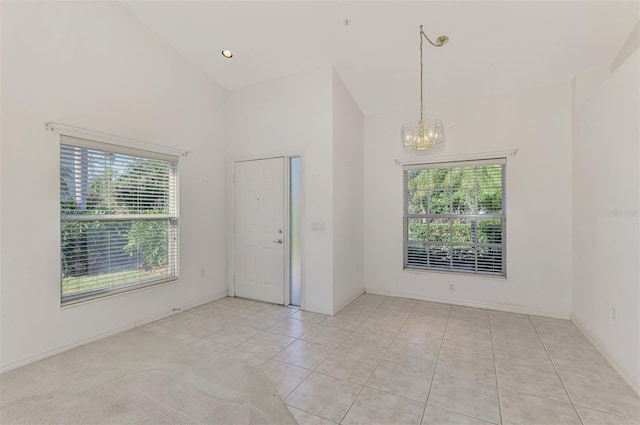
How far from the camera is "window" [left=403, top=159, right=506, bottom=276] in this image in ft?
13.3

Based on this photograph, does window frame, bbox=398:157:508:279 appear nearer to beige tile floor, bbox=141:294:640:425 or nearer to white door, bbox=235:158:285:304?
beige tile floor, bbox=141:294:640:425

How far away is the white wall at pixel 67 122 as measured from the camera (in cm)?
250

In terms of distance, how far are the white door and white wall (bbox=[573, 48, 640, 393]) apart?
11.7ft

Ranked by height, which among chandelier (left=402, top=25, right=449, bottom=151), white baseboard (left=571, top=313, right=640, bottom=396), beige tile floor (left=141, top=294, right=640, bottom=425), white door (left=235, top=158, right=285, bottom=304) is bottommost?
beige tile floor (left=141, top=294, right=640, bottom=425)

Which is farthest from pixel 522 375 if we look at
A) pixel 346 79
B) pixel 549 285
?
pixel 346 79

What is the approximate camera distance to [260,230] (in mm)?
4387

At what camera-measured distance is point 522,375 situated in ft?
7.82

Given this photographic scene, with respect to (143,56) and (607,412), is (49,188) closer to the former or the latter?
(143,56)

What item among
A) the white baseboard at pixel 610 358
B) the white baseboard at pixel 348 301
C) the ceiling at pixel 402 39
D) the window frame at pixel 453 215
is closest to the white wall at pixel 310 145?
the white baseboard at pixel 348 301

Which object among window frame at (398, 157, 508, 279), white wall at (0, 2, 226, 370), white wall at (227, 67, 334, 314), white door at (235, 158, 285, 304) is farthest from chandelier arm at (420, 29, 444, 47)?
white wall at (0, 2, 226, 370)

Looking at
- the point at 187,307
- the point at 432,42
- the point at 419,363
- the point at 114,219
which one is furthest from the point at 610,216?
the point at 114,219

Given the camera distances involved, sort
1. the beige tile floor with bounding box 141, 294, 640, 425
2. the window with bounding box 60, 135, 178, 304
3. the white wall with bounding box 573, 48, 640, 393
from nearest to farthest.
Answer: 1. the beige tile floor with bounding box 141, 294, 640, 425
2. the white wall with bounding box 573, 48, 640, 393
3. the window with bounding box 60, 135, 178, 304

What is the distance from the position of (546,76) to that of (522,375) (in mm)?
3442

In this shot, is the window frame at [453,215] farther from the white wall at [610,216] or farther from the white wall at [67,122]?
the white wall at [67,122]
